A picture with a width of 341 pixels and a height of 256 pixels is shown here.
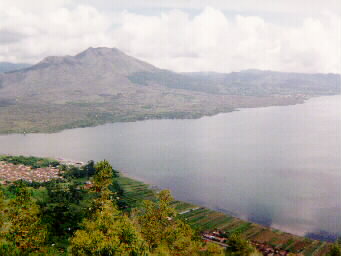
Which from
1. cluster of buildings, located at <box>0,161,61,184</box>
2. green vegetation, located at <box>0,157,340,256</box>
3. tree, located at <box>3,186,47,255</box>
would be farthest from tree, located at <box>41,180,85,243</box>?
tree, located at <box>3,186,47,255</box>

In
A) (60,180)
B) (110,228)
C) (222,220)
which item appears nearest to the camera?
(110,228)

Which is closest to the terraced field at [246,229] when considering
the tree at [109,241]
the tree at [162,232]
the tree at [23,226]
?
the tree at [162,232]

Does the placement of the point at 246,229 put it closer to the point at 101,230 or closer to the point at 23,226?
the point at 23,226

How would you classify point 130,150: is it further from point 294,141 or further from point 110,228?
point 110,228

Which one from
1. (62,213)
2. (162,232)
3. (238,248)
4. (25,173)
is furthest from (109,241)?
(25,173)

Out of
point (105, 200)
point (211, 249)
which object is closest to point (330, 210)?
point (211, 249)

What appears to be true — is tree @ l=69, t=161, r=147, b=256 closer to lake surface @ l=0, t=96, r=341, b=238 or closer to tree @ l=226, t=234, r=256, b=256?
tree @ l=226, t=234, r=256, b=256
